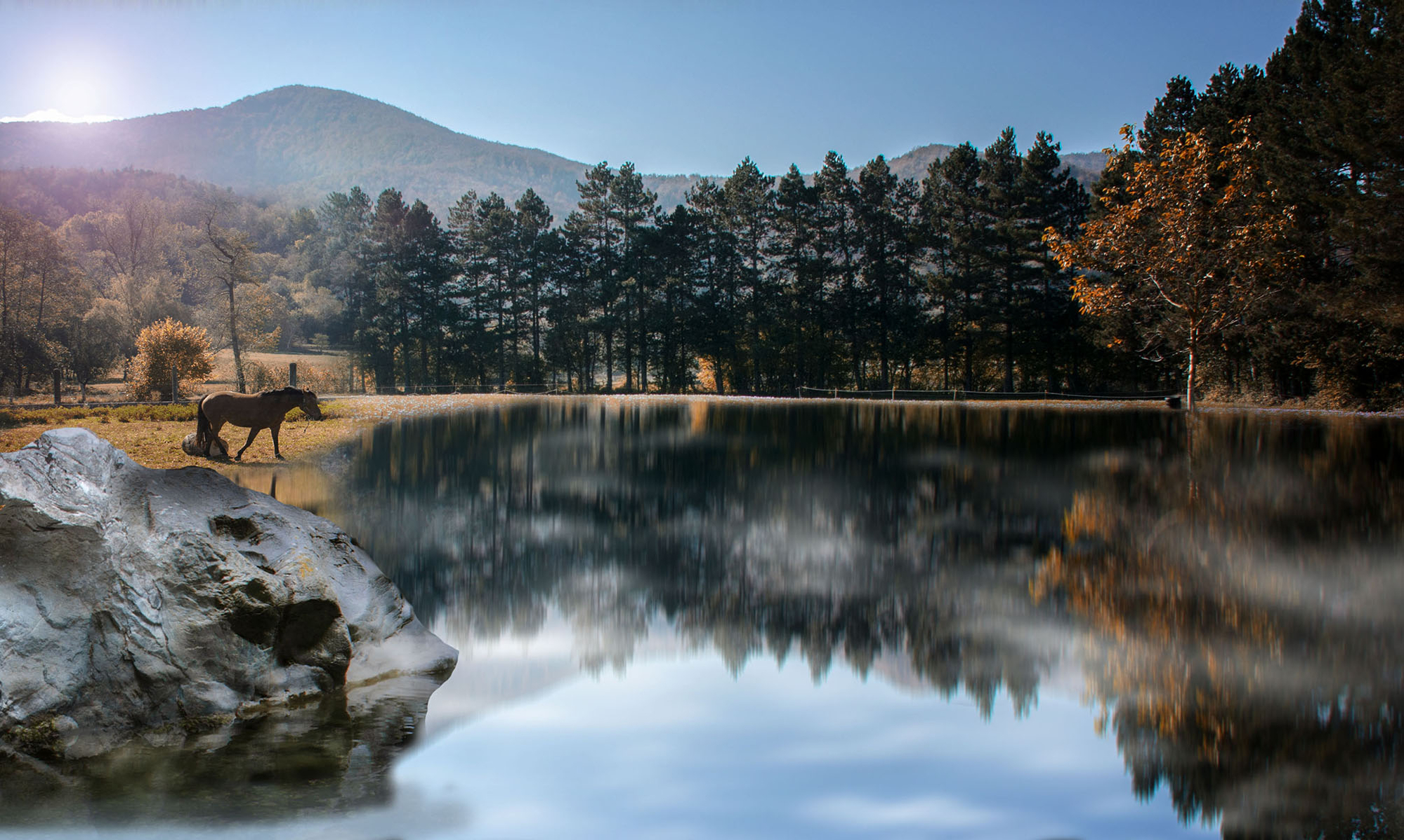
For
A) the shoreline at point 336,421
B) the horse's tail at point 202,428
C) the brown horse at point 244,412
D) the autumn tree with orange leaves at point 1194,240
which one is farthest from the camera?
the autumn tree with orange leaves at point 1194,240

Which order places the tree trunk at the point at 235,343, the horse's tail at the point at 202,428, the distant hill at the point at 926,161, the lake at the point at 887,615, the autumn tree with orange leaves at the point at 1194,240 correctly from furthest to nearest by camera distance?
1. the distant hill at the point at 926,161
2. the autumn tree with orange leaves at the point at 1194,240
3. the tree trunk at the point at 235,343
4. the horse's tail at the point at 202,428
5. the lake at the point at 887,615

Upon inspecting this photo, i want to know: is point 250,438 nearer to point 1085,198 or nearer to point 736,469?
point 736,469

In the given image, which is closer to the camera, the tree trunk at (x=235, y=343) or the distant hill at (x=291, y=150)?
the distant hill at (x=291, y=150)

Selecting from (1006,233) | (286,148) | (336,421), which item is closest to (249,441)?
(336,421)

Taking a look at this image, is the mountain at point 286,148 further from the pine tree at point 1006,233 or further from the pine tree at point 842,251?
the pine tree at point 1006,233

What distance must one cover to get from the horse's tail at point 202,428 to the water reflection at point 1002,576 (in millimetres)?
844

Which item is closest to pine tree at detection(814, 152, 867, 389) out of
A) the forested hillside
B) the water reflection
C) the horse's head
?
the forested hillside

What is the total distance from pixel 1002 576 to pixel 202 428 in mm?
9929

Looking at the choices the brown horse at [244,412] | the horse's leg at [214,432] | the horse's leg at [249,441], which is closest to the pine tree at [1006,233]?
the brown horse at [244,412]

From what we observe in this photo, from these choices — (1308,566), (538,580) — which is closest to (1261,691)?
(1308,566)

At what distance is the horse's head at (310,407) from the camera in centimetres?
1357

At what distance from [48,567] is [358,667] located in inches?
70.6

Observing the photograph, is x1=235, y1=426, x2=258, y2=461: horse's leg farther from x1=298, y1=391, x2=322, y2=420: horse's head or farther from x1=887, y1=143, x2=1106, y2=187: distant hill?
x1=887, y1=143, x2=1106, y2=187: distant hill

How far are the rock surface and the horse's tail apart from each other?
5.65 metres
